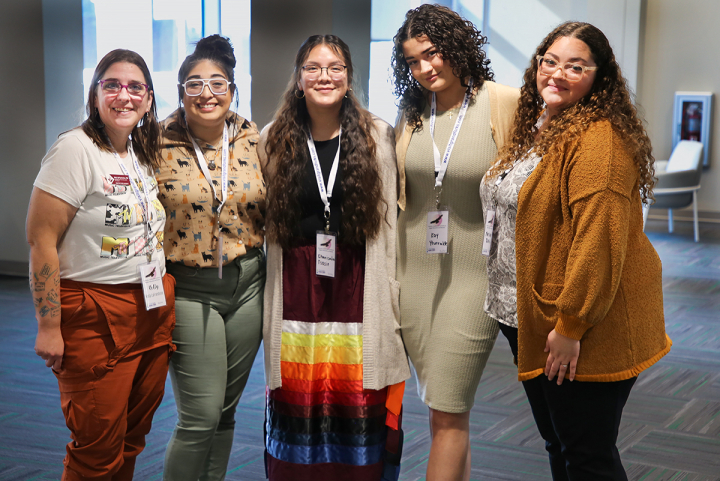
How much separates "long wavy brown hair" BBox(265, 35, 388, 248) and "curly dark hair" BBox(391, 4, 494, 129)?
0.58 feet

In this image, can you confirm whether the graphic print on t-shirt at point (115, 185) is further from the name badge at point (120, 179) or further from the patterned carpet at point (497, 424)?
the patterned carpet at point (497, 424)

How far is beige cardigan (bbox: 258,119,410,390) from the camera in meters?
2.31

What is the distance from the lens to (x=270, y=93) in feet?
19.9

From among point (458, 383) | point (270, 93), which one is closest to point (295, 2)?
point (270, 93)

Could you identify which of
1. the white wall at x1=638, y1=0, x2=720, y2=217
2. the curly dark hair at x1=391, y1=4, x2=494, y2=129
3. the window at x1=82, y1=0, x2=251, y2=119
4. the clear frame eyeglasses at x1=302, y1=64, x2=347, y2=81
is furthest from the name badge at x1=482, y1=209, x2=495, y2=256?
the white wall at x1=638, y1=0, x2=720, y2=217

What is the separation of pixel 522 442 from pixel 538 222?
5.98ft

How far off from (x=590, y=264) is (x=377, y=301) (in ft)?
2.75

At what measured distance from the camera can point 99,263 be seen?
1.95 metres

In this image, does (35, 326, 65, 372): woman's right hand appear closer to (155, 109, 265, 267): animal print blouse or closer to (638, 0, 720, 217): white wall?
(155, 109, 265, 267): animal print blouse

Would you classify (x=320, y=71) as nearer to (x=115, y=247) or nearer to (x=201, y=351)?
(x=115, y=247)

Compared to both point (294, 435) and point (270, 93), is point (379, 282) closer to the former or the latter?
point (294, 435)

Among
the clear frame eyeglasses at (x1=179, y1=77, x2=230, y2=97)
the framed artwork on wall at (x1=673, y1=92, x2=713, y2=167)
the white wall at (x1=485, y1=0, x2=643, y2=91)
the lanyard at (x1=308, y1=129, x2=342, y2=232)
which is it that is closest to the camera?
the clear frame eyeglasses at (x1=179, y1=77, x2=230, y2=97)

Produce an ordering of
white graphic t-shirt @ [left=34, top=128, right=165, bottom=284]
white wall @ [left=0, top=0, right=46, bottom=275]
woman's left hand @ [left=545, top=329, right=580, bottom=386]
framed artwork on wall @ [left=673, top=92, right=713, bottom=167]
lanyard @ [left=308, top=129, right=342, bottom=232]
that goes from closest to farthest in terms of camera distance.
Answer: woman's left hand @ [left=545, top=329, right=580, bottom=386], white graphic t-shirt @ [left=34, top=128, right=165, bottom=284], lanyard @ [left=308, top=129, right=342, bottom=232], white wall @ [left=0, top=0, right=46, bottom=275], framed artwork on wall @ [left=673, top=92, right=713, bottom=167]

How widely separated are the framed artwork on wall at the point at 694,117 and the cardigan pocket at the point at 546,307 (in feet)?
31.6
